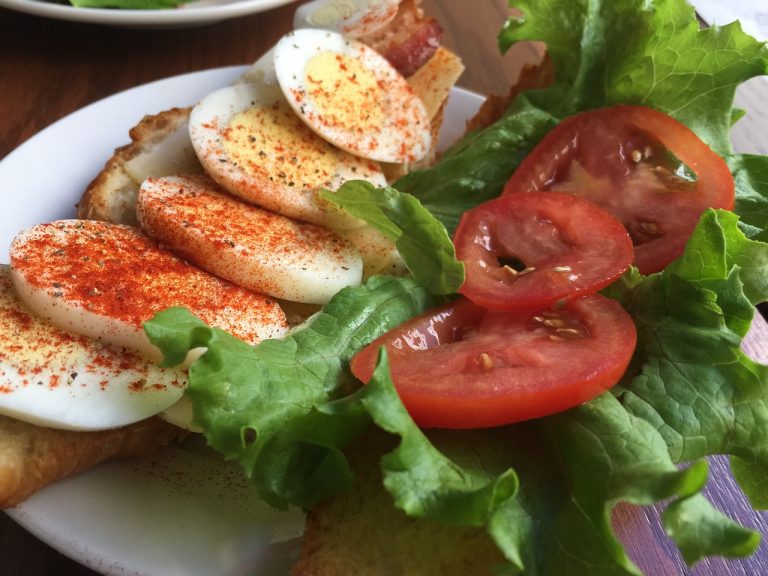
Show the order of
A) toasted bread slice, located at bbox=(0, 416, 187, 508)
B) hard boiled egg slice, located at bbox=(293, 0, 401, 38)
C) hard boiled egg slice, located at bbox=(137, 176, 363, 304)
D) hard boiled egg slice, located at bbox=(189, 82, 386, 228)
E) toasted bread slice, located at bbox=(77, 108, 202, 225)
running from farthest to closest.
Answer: hard boiled egg slice, located at bbox=(293, 0, 401, 38) < toasted bread slice, located at bbox=(77, 108, 202, 225) < hard boiled egg slice, located at bbox=(189, 82, 386, 228) < hard boiled egg slice, located at bbox=(137, 176, 363, 304) < toasted bread slice, located at bbox=(0, 416, 187, 508)

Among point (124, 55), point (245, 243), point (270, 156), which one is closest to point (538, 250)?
point (245, 243)

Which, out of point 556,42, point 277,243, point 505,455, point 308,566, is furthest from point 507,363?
point 556,42

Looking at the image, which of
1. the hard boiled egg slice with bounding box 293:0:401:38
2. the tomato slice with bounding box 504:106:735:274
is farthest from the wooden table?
the hard boiled egg slice with bounding box 293:0:401:38

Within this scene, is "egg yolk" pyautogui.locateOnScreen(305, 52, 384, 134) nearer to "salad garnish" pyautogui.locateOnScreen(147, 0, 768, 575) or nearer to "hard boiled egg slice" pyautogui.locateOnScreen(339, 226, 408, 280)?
"hard boiled egg slice" pyautogui.locateOnScreen(339, 226, 408, 280)

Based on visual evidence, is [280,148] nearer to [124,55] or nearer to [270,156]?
[270,156]

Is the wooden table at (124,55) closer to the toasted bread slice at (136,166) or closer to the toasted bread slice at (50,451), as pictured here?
the toasted bread slice at (136,166)

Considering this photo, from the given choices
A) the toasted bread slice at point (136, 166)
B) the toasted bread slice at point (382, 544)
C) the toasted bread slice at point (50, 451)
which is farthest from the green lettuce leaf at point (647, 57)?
the toasted bread slice at point (50, 451)
